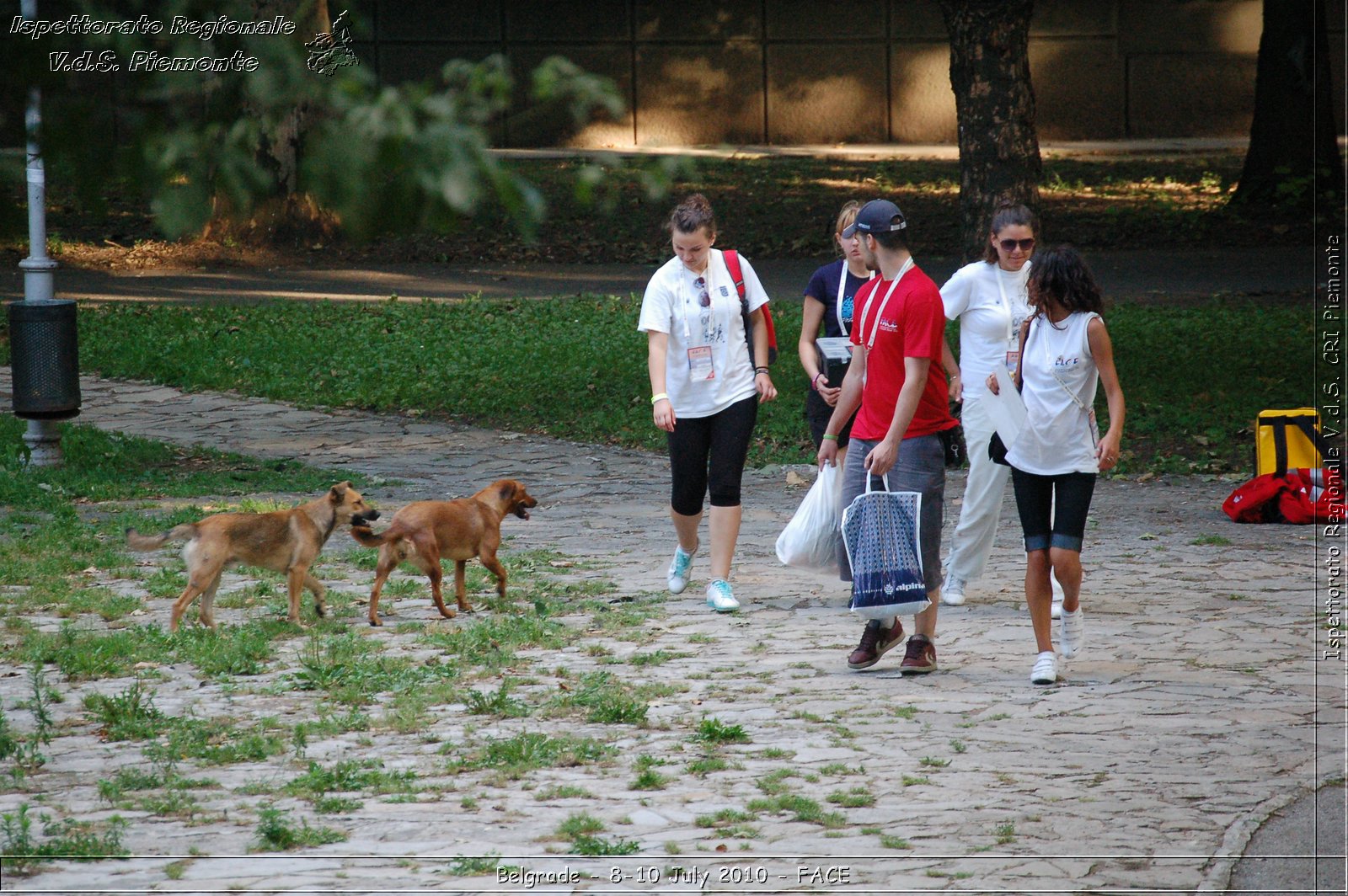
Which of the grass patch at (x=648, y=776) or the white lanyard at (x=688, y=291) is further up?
the white lanyard at (x=688, y=291)

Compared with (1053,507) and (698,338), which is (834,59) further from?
(1053,507)

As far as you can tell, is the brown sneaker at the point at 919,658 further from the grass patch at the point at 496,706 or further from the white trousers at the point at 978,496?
the grass patch at the point at 496,706

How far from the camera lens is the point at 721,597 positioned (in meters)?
7.09

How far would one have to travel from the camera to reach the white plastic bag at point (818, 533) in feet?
22.0

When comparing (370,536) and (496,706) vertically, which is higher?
(370,536)

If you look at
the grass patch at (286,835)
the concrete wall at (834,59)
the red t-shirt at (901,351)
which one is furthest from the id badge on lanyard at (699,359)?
the concrete wall at (834,59)

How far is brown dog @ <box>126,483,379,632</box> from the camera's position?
20.9 feet

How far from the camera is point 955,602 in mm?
7281

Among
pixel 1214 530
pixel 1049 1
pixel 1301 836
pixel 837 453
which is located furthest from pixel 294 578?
pixel 1049 1

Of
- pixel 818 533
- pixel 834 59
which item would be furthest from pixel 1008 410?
pixel 834 59

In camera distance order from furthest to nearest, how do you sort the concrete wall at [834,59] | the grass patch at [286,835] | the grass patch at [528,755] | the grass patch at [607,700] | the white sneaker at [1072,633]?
the concrete wall at [834,59]
the white sneaker at [1072,633]
the grass patch at [607,700]
the grass patch at [528,755]
the grass patch at [286,835]

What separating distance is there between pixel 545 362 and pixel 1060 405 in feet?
28.2

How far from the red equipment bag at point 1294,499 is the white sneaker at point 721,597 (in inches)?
149

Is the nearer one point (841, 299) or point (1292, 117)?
point (841, 299)
